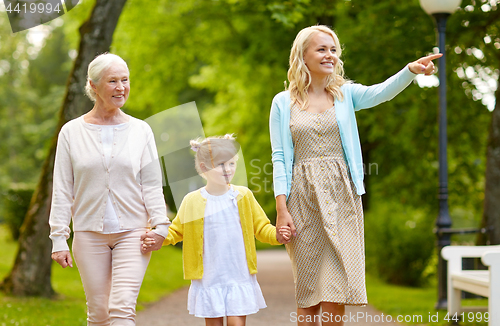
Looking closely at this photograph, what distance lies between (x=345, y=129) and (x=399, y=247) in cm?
939

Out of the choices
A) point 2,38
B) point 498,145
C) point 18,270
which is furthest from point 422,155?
point 2,38

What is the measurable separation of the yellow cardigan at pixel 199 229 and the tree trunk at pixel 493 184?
5592 mm

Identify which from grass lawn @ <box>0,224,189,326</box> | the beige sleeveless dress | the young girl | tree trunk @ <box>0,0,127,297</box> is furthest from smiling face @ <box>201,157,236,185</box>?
tree trunk @ <box>0,0,127,297</box>

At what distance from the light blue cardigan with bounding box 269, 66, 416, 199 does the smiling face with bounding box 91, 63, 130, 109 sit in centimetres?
100

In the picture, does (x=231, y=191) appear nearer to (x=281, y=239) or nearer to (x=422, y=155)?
(x=281, y=239)

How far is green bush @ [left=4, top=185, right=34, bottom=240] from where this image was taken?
47.8ft

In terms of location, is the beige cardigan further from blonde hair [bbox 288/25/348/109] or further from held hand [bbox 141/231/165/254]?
blonde hair [bbox 288/25/348/109]

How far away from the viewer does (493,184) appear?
859cm

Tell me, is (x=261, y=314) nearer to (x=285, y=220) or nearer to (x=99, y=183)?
(x=285, y=220)

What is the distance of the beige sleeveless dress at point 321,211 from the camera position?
3.82 metres

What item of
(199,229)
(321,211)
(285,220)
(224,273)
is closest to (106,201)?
(199,229)

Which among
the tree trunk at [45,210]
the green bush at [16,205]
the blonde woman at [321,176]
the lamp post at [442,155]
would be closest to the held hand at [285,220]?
the blonde woman at [321,176]

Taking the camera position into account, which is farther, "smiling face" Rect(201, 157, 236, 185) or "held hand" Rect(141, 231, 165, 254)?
"smiling face" Rect(201, 157, 236, 185)

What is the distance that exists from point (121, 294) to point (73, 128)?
107 cm
